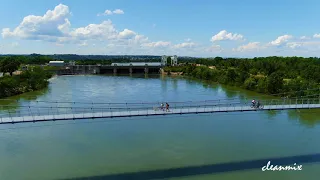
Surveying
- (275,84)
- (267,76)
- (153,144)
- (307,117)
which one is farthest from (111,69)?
(153,144)

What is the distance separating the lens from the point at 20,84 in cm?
2553

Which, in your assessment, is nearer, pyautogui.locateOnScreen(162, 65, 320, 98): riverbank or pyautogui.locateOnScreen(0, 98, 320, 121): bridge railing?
pyautogui.locateOnScreen(0, 98, 320, 121): bridge railing

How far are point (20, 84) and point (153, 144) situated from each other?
57.6ft

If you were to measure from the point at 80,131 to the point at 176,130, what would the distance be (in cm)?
424

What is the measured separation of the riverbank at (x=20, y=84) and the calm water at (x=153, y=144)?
9468mm

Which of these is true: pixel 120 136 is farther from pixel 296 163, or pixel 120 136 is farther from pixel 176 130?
pixel 296 163

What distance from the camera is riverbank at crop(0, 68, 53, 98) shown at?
2242cm

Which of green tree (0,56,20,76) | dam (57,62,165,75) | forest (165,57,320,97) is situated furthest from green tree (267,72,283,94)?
dam (57,62,165,75)

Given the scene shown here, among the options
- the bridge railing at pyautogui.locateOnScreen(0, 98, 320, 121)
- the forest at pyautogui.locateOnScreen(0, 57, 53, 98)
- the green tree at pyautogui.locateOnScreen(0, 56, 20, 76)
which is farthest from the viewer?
the green tree at pyautogui.locateOnScreen(0, 56, 20, 76)

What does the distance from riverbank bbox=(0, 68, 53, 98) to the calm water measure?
947cm

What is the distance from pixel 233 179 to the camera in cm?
930

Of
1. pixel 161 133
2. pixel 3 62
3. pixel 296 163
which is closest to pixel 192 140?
pixel 161 133

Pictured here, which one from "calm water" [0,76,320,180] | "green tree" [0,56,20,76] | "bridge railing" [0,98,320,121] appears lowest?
"calm water" [0,76,320,180]

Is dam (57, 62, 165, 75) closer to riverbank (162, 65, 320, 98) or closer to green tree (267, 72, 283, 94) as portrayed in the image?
riverbank (162, 65, 320, 98)
